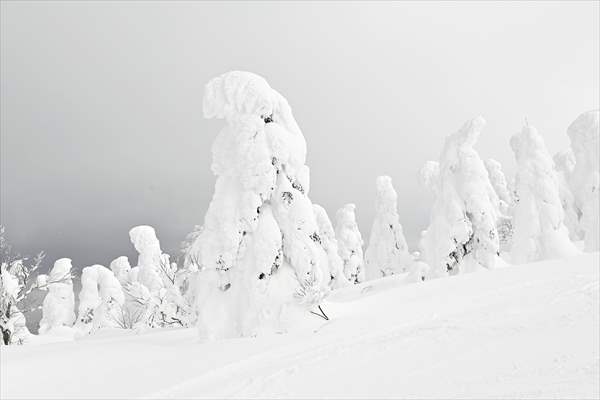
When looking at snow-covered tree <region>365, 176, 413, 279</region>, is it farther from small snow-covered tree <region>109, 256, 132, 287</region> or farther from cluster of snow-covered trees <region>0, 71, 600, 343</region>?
small snow-covered tree <region>109, 256, 132, 287</region>

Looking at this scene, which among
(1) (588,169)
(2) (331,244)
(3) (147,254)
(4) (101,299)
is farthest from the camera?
(4) (101,299)

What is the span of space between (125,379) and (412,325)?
716 cm

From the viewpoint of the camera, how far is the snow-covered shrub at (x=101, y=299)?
4319 centimetres

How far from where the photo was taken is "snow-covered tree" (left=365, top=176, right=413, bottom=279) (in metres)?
44.8

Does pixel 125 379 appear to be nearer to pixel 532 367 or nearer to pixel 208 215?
pixel 208 215

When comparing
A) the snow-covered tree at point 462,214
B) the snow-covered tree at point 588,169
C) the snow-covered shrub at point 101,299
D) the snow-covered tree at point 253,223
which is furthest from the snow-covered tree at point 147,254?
the snow-covered tree at point 588,169

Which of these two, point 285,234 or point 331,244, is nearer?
point 285,234

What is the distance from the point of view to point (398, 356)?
321 inches

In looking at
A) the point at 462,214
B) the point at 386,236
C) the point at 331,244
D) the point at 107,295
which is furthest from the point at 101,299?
the point at 462,214

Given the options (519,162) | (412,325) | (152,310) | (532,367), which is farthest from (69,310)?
(532,367)

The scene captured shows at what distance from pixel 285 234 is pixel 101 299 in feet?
128

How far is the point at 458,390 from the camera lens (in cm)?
617

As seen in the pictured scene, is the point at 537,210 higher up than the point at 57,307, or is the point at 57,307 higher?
the point at 537,210

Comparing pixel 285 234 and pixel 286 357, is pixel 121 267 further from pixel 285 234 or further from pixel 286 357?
pixel 286 357
